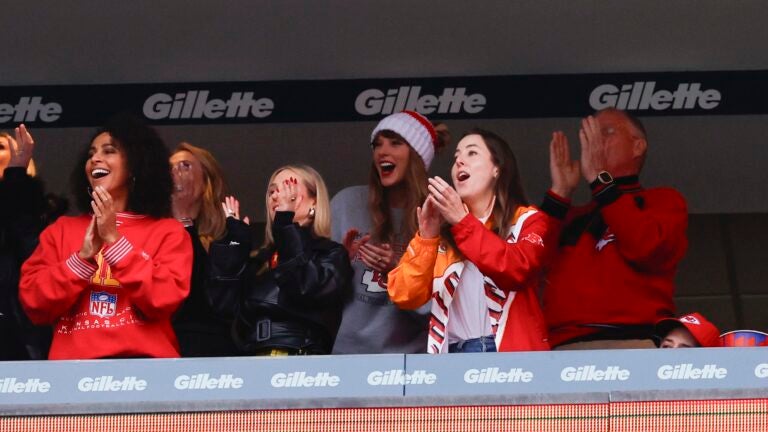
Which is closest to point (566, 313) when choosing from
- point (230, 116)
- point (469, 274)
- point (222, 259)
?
point (469, 274)

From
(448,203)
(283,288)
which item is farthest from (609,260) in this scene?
(283,288)

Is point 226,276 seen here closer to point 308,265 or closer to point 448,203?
point 308,265

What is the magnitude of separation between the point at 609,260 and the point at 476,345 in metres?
0.81

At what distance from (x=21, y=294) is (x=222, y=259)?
86 centimetres

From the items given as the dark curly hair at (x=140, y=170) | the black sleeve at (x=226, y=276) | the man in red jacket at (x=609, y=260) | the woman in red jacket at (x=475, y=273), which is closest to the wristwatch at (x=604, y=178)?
the man in red jacket at (x=609, y=260)

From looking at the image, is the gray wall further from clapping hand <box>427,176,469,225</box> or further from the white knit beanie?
clapping hand <box>427,176,469,225</box>

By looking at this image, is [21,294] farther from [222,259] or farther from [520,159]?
[520,159]

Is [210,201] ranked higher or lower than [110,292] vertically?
higher

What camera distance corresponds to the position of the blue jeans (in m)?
6.35

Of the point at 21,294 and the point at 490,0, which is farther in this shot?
the point at 490,0

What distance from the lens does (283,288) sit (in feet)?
21.6

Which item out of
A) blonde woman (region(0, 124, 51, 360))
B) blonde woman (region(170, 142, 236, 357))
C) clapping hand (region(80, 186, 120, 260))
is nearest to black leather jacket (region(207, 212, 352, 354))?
blonde woman (region(170, 142, 236, 357))

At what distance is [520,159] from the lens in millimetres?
9414

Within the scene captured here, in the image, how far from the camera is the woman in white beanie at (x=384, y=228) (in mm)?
7059
